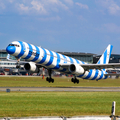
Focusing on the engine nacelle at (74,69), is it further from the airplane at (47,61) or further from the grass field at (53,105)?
the grass field at (53,105)

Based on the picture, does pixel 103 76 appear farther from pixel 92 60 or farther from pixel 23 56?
pixel 92 60

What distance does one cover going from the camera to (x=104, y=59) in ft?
186

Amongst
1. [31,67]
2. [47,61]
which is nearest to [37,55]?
[47,61]

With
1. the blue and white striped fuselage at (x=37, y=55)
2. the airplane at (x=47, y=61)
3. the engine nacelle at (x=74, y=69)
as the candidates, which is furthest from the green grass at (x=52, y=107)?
the engine nacelle at (x=74, y=69)

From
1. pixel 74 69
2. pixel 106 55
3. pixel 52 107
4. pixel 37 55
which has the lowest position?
pixel 52 107

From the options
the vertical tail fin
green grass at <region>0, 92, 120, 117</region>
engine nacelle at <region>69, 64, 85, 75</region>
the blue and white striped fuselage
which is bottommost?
green grass at <region>0, 92, 120, 117</region>

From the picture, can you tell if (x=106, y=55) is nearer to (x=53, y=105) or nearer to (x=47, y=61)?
(x=47, y=61)

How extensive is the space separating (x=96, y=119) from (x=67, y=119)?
4.88ft

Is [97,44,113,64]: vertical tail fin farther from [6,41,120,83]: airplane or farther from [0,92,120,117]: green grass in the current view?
[0,92,120,117]: green grass

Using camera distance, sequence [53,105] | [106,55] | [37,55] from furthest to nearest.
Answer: [106,55], [37,55], [53,105]

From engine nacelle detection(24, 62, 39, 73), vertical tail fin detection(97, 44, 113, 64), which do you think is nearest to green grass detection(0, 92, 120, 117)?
engine nacelle detection(24, 62, 39, 73)

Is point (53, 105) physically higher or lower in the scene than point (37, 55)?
lower

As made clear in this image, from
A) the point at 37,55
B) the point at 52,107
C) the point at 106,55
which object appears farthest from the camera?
the point at 106,55

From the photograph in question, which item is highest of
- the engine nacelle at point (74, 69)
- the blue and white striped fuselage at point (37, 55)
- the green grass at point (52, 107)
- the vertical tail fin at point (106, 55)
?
the vertical tail fin at point (106, 55)
